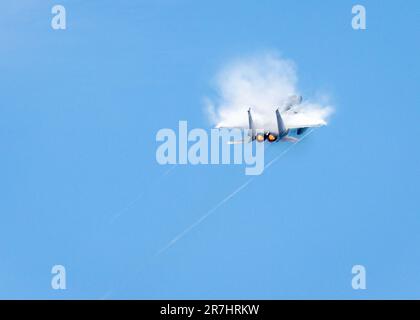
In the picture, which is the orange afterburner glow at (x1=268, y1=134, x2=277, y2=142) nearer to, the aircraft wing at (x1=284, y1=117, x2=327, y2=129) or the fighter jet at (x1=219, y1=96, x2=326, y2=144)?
the fighter jet at (x1=219, y1=96, x2=326, y2=144)

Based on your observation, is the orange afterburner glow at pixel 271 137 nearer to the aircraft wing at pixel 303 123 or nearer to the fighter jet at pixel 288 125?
the fighter jet at pixel 288 125

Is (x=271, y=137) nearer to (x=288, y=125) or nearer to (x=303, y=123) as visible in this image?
(x=288, y=125)

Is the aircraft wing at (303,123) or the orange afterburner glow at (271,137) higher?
the aircraft wing at (303,123)

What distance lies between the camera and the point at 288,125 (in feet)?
31.7

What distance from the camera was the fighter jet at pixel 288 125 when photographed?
9547 millimetres

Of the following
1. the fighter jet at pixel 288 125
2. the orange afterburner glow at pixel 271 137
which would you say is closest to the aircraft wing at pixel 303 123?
the fighter jet at pixel 288 125

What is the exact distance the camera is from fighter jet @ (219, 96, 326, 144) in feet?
31.3

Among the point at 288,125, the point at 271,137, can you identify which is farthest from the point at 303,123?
the point at 271,137

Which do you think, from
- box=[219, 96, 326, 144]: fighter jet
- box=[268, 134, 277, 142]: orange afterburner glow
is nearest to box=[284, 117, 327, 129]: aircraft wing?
box=[219, 96, 326, 144]: fighter jet

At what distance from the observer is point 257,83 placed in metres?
9.84

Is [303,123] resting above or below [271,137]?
above
